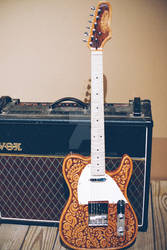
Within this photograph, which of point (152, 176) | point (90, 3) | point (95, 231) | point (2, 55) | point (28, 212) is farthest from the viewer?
point (152, 176)

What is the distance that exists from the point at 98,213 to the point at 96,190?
0.11 m

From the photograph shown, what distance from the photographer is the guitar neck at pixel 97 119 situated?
125cm

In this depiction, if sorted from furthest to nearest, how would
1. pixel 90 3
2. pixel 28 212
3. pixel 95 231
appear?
pixel 90 3 < pixel 28 212 < pixel 95 231

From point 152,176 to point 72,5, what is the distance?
118cm

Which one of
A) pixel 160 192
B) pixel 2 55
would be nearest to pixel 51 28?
pixel 2 55

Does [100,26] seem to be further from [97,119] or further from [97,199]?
[97,199]

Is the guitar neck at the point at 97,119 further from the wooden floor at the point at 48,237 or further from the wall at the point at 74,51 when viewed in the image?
the wall at the point at 74,51

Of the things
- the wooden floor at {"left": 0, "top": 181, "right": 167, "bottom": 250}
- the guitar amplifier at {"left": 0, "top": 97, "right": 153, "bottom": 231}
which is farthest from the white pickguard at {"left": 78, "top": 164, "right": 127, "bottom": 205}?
the wooden floor at {"left": 0, "top": 181, "right": 167, "bottom": 250}

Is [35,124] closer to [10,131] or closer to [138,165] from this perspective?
[10,131]

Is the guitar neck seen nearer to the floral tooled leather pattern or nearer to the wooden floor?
the floral tooled leather pattern

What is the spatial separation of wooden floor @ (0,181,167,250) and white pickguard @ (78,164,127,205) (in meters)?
0.31

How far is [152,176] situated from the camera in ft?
6.62

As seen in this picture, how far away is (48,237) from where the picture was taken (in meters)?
1.54

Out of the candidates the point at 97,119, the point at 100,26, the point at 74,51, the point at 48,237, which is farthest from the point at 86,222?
the point at 74,51
